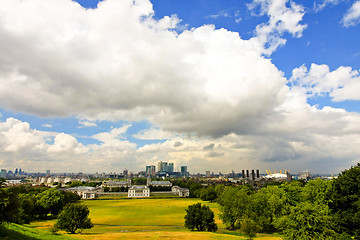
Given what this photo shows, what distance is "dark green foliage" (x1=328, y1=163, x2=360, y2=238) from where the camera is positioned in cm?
3294

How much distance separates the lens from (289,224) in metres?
29.0

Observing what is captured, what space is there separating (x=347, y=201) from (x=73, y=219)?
51902mm

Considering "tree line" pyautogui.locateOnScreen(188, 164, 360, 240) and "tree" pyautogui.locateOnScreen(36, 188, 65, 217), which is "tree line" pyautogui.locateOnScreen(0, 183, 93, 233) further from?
"tree line" pyautogui.locateOnScreen(188, 164, 360, 240)

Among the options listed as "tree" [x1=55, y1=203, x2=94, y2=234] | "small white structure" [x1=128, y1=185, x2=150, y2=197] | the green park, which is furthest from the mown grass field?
"small white structure" [x1=128, y1=185, x2=150, y2=197]

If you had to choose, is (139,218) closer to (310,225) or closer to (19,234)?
(19,234)

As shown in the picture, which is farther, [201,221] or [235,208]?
[235,208]

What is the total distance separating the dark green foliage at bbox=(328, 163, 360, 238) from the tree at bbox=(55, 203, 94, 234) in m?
48.5

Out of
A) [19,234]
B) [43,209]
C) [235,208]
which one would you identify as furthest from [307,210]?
[43,209]

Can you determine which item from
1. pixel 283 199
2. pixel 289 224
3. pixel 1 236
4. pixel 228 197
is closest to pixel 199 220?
pixel 228 197

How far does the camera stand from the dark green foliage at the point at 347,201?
3294 cm

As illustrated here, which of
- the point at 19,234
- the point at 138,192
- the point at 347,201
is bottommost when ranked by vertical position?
the point at 138,192

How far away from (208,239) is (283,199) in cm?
2496

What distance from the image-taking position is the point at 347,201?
35062mm

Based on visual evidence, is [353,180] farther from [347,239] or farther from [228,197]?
[228,197]
